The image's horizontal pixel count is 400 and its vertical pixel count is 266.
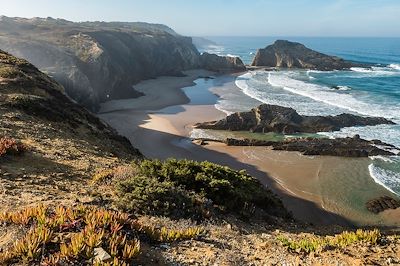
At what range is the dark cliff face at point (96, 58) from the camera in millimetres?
44438

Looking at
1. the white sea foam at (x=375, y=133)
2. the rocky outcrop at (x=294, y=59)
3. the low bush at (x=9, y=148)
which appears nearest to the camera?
the low bush at (x=9, y=148)

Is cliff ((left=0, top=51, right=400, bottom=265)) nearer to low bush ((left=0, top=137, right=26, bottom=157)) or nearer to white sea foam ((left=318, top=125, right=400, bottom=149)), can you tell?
low bush ((left=0, top=137, right=26, bottom=157))

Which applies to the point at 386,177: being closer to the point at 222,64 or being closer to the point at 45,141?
the point at 45,141

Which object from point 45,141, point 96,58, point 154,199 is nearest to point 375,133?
point 45,141

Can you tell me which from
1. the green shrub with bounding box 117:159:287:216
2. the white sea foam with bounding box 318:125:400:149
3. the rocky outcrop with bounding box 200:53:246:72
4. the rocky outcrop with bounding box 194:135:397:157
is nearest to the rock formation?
the rocky outcrop with bounding box 200:53:246:72

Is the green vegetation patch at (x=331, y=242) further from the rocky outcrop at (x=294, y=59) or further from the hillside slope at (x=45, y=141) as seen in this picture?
the rocky outcrop at (x=294, y=59)

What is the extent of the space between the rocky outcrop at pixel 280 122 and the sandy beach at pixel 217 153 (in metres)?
4.11

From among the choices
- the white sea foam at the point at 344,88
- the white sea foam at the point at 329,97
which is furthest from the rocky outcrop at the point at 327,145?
the white sea foam at the point at 344,88

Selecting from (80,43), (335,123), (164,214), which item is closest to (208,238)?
(164,214)

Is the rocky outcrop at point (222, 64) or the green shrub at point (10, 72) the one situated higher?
the green shrub at point (10, 72)

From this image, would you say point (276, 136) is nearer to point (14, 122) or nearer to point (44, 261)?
point (14, 122)

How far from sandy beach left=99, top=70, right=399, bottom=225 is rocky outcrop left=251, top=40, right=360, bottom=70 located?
48483 mm

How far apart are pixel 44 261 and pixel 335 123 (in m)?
35.3

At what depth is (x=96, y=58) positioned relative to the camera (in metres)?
53.2
